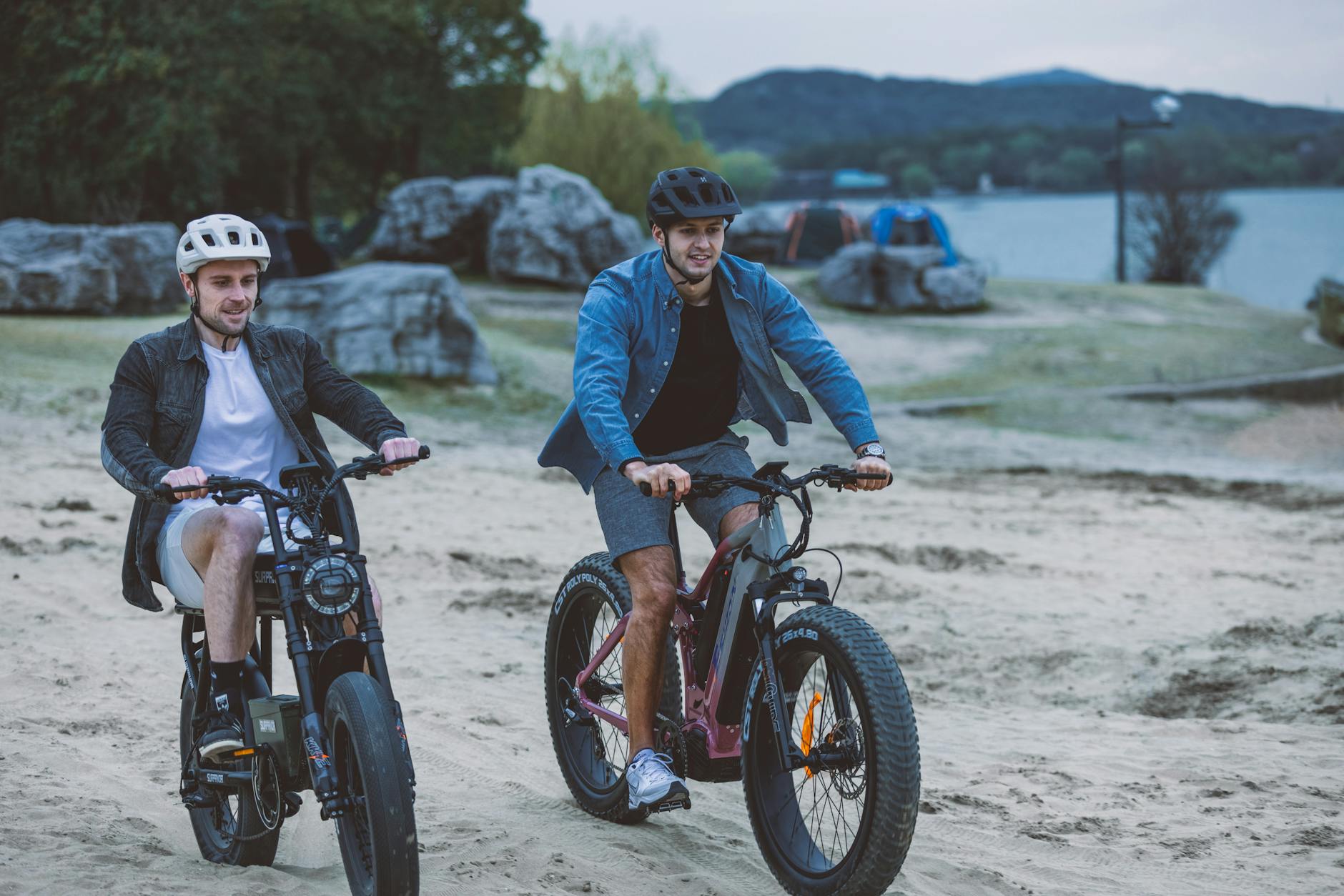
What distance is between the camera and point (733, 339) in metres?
4.04

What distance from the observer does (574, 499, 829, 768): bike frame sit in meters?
3.64

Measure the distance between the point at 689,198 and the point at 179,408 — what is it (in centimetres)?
146

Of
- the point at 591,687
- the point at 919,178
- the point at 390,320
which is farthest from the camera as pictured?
the point at 919,178

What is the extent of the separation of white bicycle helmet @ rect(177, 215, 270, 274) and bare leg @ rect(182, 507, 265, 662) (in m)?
0.64

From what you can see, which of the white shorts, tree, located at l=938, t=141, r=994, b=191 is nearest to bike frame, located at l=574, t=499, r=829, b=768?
the white shorts

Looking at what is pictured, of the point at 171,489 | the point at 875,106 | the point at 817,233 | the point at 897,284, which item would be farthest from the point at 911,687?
the point at 875,106

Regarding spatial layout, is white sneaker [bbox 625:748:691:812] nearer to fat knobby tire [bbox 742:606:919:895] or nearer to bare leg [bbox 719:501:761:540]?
fat knobby tire [bbox 742:606:919:895]

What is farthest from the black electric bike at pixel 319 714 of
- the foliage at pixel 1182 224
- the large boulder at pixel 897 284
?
the foliage at pixel 1182 224

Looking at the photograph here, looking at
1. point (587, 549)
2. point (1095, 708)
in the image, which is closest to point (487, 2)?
point (587, 549)

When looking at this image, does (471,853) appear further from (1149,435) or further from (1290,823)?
(1149,435)

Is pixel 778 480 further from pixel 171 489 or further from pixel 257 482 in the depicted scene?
pixel 171 489

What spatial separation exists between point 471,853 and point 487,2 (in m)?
38.0

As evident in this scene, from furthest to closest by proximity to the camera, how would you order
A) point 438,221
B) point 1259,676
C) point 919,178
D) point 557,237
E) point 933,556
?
point 919,178
point 438,221
point 557,237
point 933,556
point 1259,676

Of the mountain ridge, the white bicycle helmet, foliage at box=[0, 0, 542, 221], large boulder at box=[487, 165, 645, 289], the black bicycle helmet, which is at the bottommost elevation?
the white bicycle helmet
